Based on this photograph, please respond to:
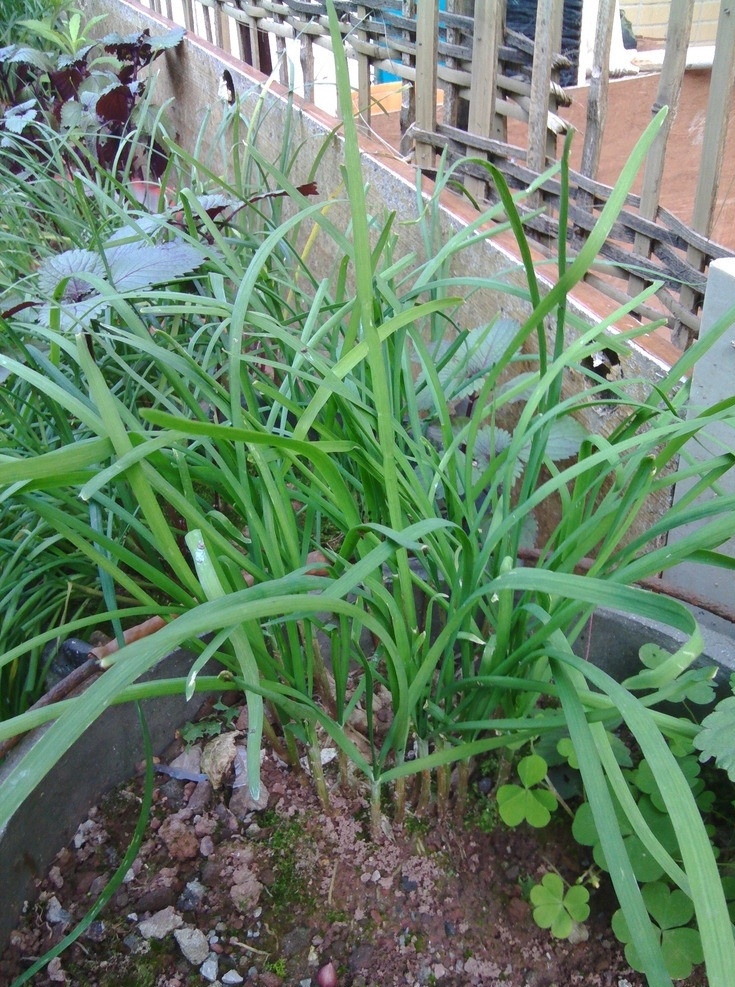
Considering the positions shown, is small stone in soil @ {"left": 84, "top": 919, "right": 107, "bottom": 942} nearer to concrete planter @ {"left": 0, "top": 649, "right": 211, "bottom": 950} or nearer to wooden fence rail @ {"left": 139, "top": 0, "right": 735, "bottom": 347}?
concrete planter @ {"left": 0, "top": 649, "right": 211, "bottom": 950}

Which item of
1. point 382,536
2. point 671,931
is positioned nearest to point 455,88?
point 382,536

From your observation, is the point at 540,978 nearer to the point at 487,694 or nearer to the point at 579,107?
the point at 487,694

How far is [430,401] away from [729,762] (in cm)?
51

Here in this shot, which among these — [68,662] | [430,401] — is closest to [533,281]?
[430,401]

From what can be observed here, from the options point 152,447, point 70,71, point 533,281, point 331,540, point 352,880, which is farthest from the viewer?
point 70,71

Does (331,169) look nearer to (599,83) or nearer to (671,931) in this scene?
(599,83)

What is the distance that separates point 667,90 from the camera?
0.97 metres

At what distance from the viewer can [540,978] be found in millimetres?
671

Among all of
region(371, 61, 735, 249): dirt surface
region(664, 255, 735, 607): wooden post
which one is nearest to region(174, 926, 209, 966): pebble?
region(664, 255, 735, 607): wooden post

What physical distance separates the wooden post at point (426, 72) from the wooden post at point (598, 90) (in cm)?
34

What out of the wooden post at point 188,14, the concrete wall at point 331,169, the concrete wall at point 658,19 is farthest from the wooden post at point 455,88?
the concrete wall at point 658,19

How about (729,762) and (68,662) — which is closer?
(729,762)

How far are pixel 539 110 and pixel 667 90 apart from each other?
0.30m

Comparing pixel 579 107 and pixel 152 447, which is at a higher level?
pixel 152 447
